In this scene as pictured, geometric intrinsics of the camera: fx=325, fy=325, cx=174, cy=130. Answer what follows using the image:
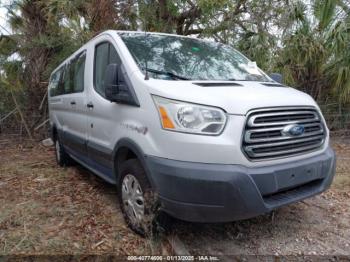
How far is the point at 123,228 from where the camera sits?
10.4ft

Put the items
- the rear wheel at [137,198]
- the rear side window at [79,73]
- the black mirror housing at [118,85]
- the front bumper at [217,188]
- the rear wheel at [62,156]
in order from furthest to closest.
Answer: the rear wheel at [62,156]
the rear side window at [79,73]
the black mirror housing at [118,85]
the rear wheel at [137,198]
the front bumper at [217,188]

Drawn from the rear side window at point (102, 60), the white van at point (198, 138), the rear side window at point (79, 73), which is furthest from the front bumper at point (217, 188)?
the rear side window at point (79, 73)

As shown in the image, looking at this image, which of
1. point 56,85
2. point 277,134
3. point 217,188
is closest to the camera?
point 217,188

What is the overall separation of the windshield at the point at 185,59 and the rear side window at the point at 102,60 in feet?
0.65

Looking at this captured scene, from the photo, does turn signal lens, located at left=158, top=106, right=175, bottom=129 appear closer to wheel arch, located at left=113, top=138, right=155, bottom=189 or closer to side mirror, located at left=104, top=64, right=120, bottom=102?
wheel arch, located at left=113, top=138, right=155, bottom=189

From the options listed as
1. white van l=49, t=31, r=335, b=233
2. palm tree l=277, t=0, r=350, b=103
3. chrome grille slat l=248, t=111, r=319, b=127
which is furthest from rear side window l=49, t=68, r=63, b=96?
palm tree l=277, t=0, r=350, b=103

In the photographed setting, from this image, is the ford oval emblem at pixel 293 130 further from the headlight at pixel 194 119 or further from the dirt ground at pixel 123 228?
the dirt ground at pixel 123 228

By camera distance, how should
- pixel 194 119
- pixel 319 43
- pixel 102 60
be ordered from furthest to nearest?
pixel 319 43 < pixel 102 60 < pixel 194 119

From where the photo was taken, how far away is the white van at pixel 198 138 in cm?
239

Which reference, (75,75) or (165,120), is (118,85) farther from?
(75,75)

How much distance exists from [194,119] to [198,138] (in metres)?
0.16

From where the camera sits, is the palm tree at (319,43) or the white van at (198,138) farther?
the palm tree at (319,43)

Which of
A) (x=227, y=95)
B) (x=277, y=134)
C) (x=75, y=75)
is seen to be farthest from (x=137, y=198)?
(x=75, y=75)

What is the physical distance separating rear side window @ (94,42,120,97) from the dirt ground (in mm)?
1380
